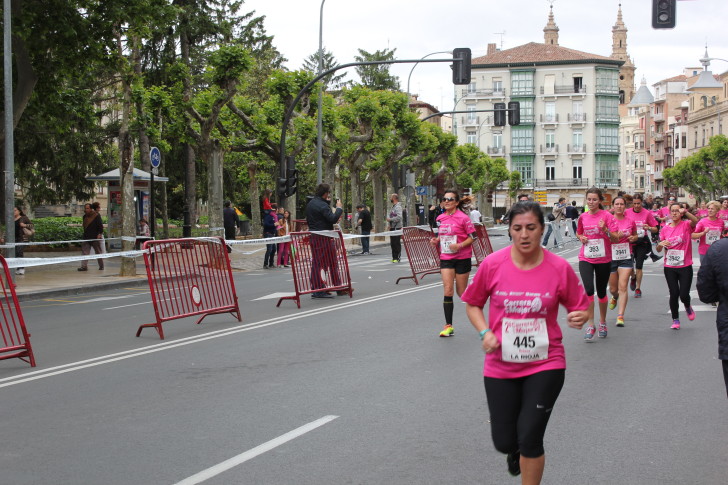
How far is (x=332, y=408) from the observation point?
22.7 ft

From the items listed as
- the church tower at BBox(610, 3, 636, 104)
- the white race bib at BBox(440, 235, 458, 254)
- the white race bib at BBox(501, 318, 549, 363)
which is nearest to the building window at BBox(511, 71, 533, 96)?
the church tower at BBox(610, 3, 636, 104)

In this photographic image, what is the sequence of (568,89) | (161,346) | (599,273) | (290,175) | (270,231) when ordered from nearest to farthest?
1. (161,346)
2. (599,273)
3. (270,231)
4. (290,175)
5. (568,89)

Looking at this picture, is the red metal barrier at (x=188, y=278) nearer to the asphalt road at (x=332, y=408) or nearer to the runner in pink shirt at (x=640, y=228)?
the asphalt road at (x=332, y=408)

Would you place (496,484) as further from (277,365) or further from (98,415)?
(277,365)

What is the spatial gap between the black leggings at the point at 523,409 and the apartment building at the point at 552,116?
3866 inches

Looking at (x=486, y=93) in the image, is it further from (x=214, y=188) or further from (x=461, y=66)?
(x=461, y=66)

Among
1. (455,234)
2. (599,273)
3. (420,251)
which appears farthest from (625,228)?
(420,251)

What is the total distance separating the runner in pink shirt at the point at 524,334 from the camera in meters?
4.34

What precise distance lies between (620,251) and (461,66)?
46.9 feet

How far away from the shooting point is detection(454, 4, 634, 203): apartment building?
102m

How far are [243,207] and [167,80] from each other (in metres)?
29.2

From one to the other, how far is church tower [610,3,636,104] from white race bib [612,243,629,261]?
6310 inches

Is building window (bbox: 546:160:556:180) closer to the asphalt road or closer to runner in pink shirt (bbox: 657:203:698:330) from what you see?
the asphalt road

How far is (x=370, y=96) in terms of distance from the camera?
41.7 meters
